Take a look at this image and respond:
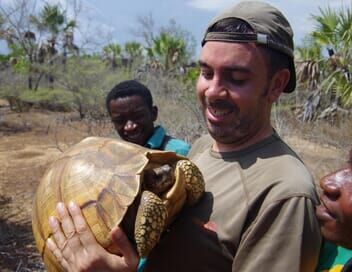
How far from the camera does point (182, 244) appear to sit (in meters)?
1.62

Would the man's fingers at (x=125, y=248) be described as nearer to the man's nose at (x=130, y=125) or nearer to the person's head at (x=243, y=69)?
the person's head at (x=243, y=69)

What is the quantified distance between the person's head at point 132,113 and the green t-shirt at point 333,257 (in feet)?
5.84

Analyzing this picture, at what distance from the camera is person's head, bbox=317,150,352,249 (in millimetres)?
1126

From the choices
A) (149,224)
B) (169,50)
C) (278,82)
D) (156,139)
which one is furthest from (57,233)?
(169,50)

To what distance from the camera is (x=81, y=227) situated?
165 centimetres

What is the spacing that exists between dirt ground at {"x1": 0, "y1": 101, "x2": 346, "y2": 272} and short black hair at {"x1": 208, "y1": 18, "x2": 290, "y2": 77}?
360 cm

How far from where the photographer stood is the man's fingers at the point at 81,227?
1631mm

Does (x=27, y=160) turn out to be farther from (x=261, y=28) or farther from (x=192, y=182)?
(x=261, y=28)

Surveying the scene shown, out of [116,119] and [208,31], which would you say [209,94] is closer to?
[208,31]

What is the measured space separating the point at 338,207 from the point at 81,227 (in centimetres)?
93

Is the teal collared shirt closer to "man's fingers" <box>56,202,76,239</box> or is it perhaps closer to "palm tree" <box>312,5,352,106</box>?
"man's fingers" <box>56,202,76,239</box>

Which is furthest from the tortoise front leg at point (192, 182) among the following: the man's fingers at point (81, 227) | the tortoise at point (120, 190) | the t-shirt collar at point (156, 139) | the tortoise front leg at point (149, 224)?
the t-shirt collar at point (156, 139)

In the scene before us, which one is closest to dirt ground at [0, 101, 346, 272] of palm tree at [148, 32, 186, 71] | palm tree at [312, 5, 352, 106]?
palm tree at [312, 5, 352, 106]

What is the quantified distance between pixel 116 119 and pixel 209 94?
1446 millimetres
